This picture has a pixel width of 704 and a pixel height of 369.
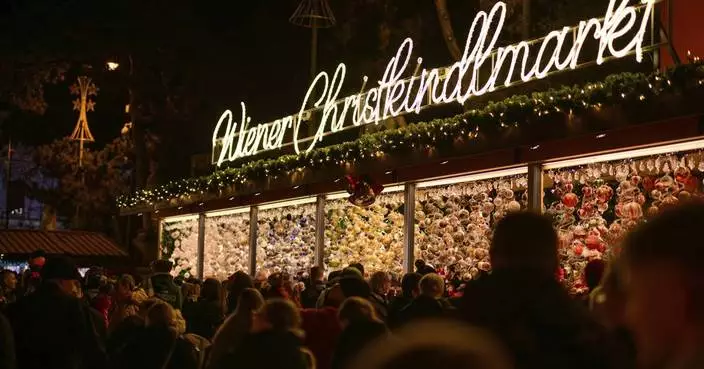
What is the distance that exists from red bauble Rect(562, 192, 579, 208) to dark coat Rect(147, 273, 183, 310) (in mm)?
4803

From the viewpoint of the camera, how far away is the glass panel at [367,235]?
51.4ft

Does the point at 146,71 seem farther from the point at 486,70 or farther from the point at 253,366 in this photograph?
the point at 253,366

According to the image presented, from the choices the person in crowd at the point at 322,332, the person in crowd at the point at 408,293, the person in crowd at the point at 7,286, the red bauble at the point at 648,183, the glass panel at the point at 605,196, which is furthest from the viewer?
the person in crowd at the point at 7,286

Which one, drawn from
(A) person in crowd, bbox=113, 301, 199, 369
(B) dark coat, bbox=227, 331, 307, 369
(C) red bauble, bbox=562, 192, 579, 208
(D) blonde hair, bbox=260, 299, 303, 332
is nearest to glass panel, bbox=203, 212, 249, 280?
(C) red bauble, bbox=562, 192, 579, 208

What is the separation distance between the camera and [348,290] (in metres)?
8.00

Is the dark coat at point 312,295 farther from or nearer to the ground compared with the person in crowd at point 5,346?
farther from the ground

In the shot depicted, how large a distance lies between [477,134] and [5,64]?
26.4 m

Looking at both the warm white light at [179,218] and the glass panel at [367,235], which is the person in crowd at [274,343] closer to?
the glass panel at [367,235]

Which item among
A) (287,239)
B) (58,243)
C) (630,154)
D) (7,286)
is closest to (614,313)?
(630,154)

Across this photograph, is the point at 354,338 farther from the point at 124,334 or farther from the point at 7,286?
the point at 7,286

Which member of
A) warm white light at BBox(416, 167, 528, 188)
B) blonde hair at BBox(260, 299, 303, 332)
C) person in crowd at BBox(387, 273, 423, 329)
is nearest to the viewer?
blonde hair at BBox(260, 299, 303, 332)

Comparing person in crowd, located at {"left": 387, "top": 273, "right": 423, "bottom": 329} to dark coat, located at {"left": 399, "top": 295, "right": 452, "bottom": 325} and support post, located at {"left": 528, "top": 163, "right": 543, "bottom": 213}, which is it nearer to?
dark coat, located at {"left": 399, "top": 295, "right": 452, "bottom": 325}

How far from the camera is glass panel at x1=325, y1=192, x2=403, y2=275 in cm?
1568

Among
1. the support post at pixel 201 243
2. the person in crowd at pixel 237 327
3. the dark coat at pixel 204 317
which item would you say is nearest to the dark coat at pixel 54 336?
the person in crowd at pixel 237 327
